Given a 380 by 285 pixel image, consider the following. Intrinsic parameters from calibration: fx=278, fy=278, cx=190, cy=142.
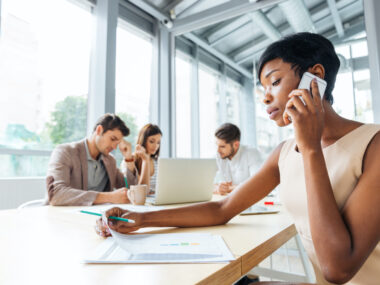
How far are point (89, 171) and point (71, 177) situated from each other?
252 mm

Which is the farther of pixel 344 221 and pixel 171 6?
pixel 171 6

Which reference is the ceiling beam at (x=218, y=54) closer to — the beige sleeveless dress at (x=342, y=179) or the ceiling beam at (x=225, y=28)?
the ceiling beam at (x=225, y=28)

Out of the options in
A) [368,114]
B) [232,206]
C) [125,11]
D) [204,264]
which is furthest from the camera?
[125,11]

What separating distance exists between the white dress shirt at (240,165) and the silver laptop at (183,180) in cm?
134

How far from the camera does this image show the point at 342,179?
0.72 meters

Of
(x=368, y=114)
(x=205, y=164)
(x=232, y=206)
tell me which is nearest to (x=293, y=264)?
(x=368, y=114)

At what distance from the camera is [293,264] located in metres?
→ 2.98

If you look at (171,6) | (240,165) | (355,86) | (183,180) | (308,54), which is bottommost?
(183,180)

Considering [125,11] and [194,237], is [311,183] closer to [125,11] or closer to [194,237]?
[194,237]

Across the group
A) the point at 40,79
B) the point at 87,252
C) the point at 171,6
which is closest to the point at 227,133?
the point at 40,79

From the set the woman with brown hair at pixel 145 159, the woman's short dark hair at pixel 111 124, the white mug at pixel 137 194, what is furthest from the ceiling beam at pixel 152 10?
the white mug at pixel 137 194

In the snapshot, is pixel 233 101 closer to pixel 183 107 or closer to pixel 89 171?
pixel 183 107

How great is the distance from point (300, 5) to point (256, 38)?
552 mm

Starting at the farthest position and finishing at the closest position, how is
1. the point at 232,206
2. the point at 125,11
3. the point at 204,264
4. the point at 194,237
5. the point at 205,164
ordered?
the point at 125,11 → the point at 205,164 → the point at 232,206 → the point at 194,237 → the point at 204,264
